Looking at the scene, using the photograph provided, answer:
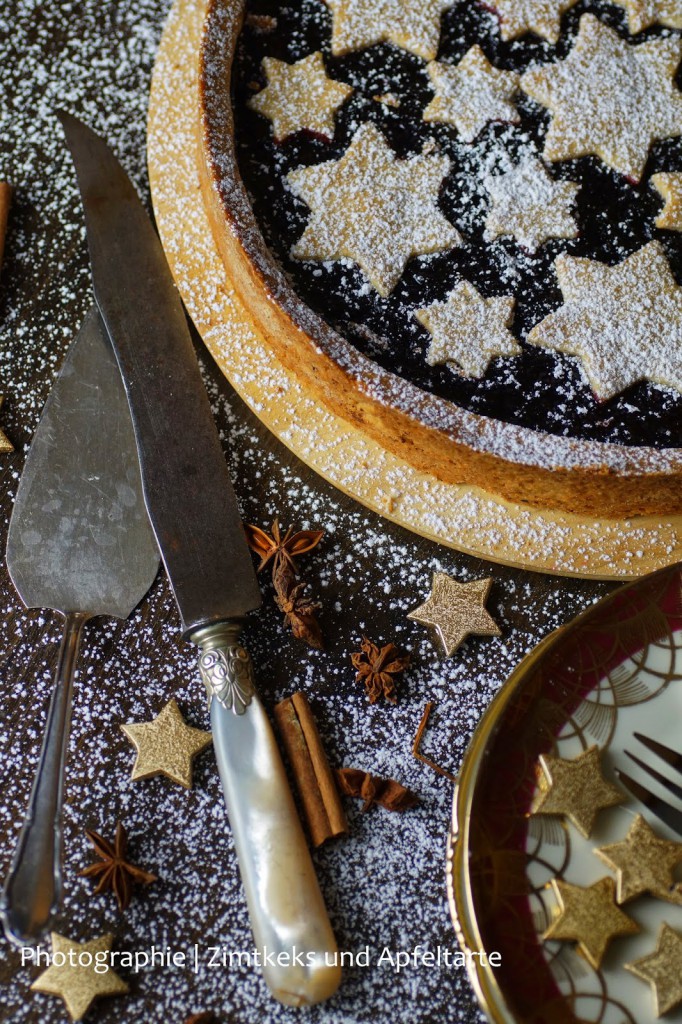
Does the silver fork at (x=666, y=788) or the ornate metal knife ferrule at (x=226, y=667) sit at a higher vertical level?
the ornate metal knife ferrule at (x=226, y=667)

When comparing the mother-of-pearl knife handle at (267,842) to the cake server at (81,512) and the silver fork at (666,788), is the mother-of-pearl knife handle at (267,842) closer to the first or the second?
the cake server at (81,512)

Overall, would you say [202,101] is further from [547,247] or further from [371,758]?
A: [371,758]

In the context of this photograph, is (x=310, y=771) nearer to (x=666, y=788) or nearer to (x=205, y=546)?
(x=205, y=546)

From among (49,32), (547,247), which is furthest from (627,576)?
(49,32)

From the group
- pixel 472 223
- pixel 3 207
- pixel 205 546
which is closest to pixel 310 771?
pixel 205 546

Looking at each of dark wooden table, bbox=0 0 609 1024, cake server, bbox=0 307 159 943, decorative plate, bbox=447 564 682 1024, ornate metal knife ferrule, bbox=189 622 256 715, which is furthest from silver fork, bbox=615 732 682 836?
cake server, bbox=0 307 159 943

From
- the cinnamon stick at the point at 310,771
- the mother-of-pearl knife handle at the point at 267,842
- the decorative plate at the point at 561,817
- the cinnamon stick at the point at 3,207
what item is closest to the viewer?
the decorative plate at the point at 561,817

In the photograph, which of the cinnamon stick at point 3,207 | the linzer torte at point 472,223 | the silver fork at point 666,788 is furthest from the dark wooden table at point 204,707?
the silver fork at point 666,788
